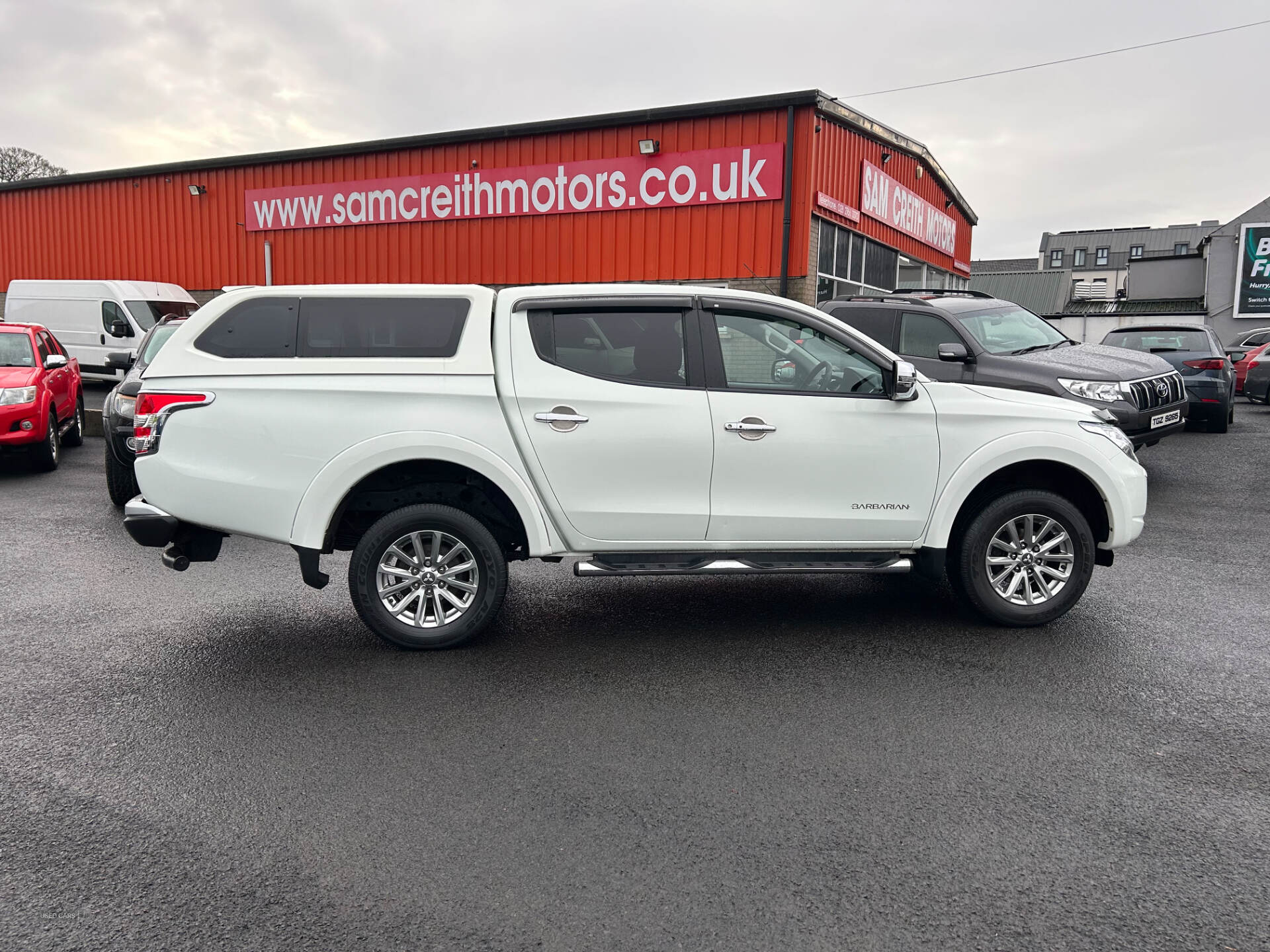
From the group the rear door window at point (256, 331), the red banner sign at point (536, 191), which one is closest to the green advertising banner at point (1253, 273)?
the red banner sign at point (536, 191)

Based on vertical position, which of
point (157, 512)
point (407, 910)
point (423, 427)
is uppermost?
point (423, 427)


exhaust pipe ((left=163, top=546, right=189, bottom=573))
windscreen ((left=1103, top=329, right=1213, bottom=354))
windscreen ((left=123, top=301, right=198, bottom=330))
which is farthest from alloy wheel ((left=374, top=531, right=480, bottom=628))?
windscreen ((left=123, top=301, right=198, bottom=330))

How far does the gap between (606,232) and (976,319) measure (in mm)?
10158

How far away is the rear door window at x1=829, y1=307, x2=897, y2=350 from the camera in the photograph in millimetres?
10391

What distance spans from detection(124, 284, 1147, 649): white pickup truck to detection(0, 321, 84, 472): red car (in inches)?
264

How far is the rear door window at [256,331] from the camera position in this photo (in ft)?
16.3

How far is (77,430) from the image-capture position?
12914mm

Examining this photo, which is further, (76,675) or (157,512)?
(157,512)

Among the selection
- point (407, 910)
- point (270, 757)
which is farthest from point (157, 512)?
point (407, 910)

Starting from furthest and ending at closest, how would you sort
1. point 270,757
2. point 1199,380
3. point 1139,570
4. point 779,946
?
1. point 1199,380
2. point 1139,570
3. point 270,757
4. point 779,946

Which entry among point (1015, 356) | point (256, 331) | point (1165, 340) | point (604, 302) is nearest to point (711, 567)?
point (604, 302)

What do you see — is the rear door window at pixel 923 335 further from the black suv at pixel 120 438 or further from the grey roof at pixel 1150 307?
the grey roof at pixel 1150 307

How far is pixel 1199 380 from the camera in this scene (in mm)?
13812

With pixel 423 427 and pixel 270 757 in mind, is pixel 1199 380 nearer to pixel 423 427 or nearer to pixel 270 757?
pixel 423 427
